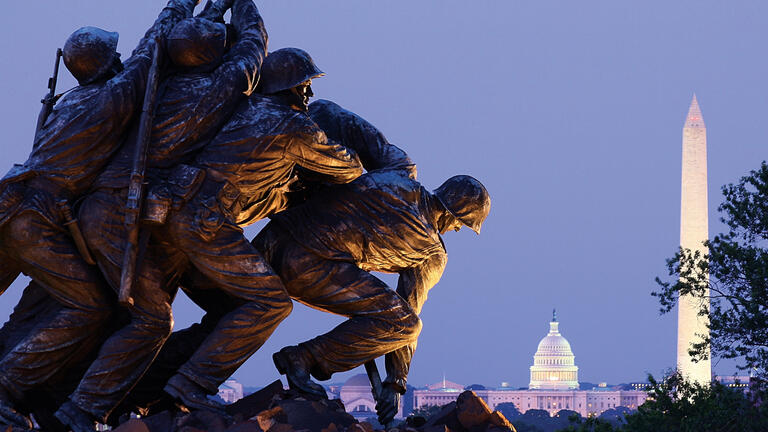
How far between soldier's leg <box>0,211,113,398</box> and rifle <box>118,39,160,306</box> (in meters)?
0.35

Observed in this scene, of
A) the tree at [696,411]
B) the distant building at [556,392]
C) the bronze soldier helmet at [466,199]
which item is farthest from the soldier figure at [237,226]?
the distant building at [556,392]

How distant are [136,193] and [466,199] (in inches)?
99.5

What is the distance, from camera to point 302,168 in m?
8.91

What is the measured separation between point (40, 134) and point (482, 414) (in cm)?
346

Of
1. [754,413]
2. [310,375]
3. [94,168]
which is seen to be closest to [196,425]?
[310,375]

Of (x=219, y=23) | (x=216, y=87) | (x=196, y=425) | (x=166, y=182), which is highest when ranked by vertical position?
(x=219, y=23)

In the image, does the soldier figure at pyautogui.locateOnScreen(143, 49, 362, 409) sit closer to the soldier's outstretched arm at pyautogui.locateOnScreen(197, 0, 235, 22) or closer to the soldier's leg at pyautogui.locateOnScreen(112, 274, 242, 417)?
the soldier's leg at pyautogui.locateOnScreen(112, 274, 242, 417)

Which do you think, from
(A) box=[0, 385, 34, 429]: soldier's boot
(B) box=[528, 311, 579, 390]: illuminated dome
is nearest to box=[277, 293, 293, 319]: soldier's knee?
(A) box=[0, 385, 34, 429]: soldier's boot

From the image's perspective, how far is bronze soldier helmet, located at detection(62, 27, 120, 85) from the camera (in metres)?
8.20

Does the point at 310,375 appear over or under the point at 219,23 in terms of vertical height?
under

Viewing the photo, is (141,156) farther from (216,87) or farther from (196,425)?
(196,425)

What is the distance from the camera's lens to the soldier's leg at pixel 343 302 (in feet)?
28.2

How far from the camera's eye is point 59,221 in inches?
310

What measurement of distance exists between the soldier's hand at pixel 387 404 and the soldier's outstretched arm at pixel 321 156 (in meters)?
1.54
